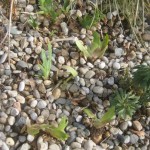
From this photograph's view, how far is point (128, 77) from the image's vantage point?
70.6 inches

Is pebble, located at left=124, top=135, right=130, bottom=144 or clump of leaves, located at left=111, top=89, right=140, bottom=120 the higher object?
clump of leaves, located at left=111, top=89, right=140, bottom=120

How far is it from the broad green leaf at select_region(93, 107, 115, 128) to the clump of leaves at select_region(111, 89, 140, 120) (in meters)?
0.03

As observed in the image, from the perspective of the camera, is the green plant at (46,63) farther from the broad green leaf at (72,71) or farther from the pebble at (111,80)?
the pebble at (111,80)

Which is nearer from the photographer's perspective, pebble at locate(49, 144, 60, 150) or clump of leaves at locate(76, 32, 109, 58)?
pebble at locate(49, 144, 60, 150)

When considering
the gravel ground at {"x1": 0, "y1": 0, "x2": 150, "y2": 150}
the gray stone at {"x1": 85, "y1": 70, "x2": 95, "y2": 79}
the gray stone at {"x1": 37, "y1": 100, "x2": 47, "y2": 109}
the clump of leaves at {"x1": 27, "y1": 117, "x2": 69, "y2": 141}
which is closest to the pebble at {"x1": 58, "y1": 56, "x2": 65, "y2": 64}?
the gravel ground at {"x1": 0, "y1": 0, "x2": 150, "y2": 150}

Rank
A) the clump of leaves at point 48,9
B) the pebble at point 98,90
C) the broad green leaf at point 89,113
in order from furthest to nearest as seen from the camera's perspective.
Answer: the clump of leaves at point 48,9 < the pebble at point 98,90 < the broad green leaf at point 89,113

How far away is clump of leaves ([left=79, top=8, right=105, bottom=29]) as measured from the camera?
191 centimetres

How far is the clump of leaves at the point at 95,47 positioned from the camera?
1.81m

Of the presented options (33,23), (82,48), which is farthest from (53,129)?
(33,23)

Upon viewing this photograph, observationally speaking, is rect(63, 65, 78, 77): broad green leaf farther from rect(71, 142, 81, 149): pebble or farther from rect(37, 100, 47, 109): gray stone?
rect(71, 142, 81, 149): pebble

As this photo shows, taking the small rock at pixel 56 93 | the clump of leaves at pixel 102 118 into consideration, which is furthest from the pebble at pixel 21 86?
the clump of leaves at pixel 102 118

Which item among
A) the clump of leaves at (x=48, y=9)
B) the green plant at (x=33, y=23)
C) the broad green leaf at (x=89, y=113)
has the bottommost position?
the broad green leaf at (x=89, y=113)

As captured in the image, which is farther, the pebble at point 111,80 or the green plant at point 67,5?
the green plant at point 67,5

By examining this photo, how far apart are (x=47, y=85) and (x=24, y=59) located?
153 mm
